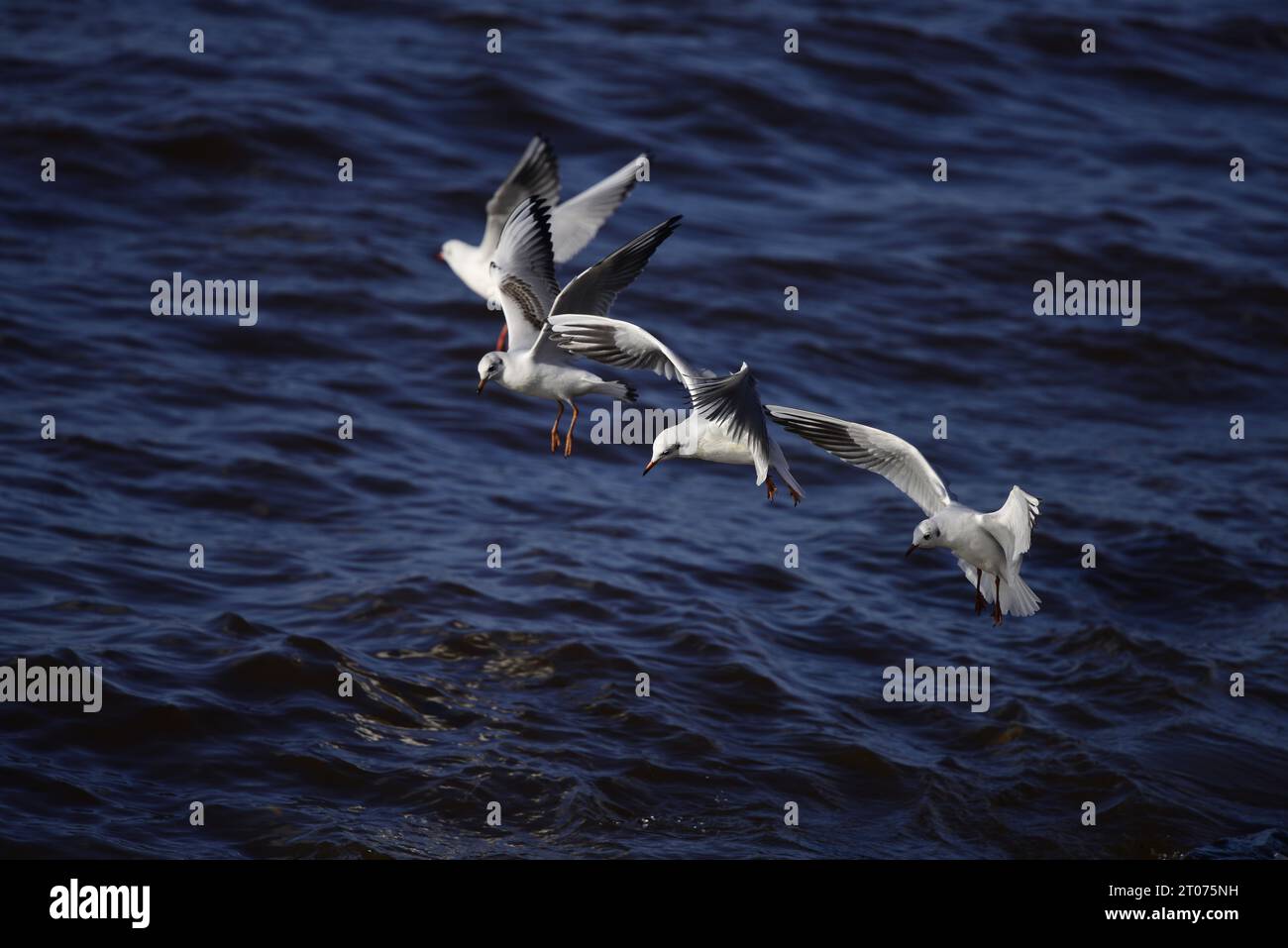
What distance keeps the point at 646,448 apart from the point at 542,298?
4.21 meters

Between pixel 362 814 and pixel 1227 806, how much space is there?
4.62m

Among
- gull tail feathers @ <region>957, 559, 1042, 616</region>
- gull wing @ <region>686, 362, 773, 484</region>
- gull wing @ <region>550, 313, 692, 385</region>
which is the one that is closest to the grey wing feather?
gull wing @ <region>550, 313, 692, 385</region>

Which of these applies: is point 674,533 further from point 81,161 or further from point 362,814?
point 81,161

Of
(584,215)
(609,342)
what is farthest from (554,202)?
(609,342)

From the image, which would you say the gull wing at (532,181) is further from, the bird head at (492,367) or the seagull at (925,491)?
the seagull at (925,491)

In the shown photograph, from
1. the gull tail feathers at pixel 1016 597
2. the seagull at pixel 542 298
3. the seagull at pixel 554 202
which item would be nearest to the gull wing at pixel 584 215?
the seagull at pixel 554 202

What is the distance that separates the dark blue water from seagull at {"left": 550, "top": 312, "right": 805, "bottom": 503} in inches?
74.0

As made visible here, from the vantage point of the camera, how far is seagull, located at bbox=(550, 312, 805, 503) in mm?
7207

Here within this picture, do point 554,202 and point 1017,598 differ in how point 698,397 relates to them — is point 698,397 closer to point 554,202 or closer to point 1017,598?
point 1017,598

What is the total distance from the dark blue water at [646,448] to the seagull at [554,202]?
2.07m

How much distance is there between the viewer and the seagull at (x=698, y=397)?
7.21 metres

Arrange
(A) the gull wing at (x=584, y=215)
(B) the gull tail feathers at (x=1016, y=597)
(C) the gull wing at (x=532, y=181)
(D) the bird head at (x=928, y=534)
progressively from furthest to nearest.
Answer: (A) the gull wing at (x=584, y=215)
(C) the gull wing at (x=532, y=181)
(B) the gull tail feathers at (x=1016, y=597)
(D) the bird head at (x=928, y=534)
